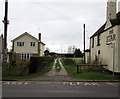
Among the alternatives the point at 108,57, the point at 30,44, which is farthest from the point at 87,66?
the point at 30,44

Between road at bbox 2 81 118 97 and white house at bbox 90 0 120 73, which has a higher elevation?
white house at bbox 90 0 120 73

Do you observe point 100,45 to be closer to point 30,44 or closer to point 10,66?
point 10,66

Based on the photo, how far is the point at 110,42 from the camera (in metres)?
24.2

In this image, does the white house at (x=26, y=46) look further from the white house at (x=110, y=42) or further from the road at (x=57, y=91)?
the road at (x=57, y=91)

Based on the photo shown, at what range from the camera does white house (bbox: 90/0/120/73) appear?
22.1 metres

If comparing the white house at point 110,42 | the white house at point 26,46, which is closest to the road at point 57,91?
the white house at point 110,42

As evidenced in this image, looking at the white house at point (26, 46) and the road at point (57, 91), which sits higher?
the white house at point (26, 46)

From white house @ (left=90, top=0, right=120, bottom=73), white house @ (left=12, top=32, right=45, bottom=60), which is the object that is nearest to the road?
white house @ (left=90, top=0, right=120, bottom=73)

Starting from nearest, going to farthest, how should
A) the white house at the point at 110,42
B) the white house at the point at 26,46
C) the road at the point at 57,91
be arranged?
the road at the point at 57,91
the white house at the point at 110,42
the white house at the point at 26,46

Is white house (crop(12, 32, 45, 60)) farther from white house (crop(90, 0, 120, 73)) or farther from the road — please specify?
the road

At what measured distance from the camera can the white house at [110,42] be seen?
2206 cm

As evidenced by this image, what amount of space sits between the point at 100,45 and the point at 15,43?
106 feet

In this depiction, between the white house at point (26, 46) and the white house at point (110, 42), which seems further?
the white house at point (26, 46)

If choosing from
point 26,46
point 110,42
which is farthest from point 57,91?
point 26,46
